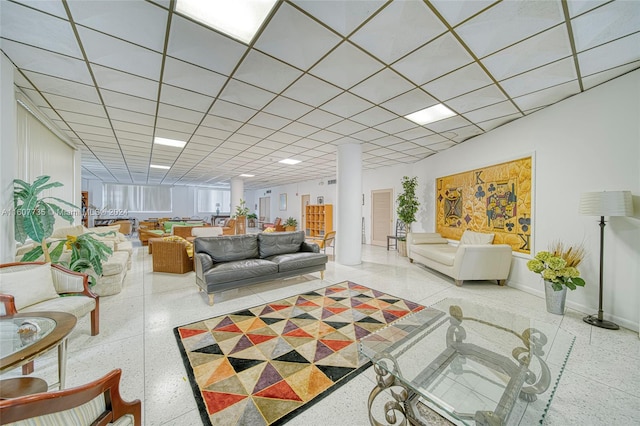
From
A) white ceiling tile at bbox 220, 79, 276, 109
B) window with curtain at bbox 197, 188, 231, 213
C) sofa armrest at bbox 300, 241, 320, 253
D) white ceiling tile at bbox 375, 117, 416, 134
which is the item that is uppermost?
white ceiling tile at bbox 220, 79, 276, 109

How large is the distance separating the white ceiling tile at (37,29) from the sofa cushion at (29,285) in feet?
6.72

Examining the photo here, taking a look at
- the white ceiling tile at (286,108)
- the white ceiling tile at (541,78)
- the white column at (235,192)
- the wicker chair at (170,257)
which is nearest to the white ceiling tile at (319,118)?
the white ceiling tile at (286,108)

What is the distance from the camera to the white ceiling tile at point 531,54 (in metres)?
2.08

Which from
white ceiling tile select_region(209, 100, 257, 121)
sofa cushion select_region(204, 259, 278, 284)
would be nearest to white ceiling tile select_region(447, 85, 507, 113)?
white ceiling tile select_region(209, 100, 257, 121)

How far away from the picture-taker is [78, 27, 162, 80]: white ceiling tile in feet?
6.92

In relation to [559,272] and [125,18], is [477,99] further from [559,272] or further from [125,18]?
[125,18]

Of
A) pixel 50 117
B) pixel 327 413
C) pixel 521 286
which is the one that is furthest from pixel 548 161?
pixel 50 117

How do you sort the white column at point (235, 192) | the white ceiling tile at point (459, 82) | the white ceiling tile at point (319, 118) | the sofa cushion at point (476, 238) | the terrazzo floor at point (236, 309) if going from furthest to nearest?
the white column at point (235, 192)
the sofa cushion at point (476, 238)
the white ceiling tile at point (319, 118)
the white ceiling tile at point (459, 82)
the terrazzo floor at point (236, 309)

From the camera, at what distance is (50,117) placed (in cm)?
390

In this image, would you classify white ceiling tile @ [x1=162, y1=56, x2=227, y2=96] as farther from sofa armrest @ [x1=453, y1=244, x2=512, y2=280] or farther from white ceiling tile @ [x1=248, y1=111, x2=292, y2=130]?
sofa armrest @ [x1=453, y1=244, x2=512, y2=280]

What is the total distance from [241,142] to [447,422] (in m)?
5.39

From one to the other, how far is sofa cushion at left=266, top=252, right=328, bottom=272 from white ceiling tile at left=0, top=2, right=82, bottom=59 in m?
3.28

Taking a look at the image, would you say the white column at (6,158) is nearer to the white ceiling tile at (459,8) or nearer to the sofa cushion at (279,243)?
the sofa cushion at (279,243)

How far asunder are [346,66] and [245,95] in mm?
1422
